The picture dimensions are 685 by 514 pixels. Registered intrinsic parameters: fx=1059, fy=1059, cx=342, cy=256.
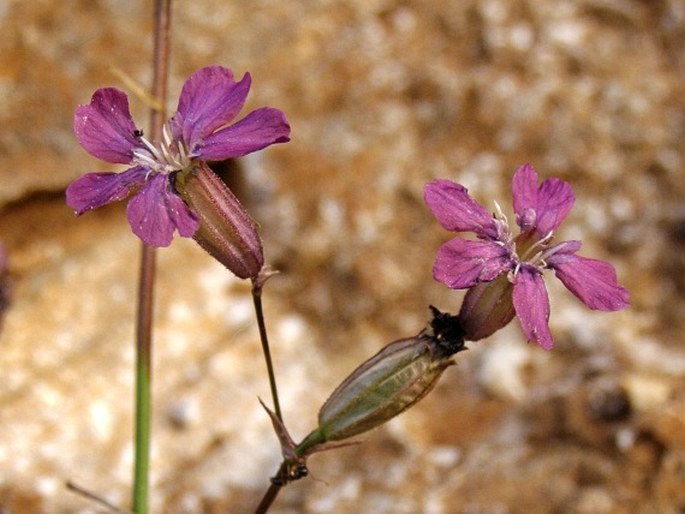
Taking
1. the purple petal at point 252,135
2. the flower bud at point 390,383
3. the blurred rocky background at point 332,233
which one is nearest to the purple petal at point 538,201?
the flower bud at point 390,383

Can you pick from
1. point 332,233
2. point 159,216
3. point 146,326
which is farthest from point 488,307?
point 332,233

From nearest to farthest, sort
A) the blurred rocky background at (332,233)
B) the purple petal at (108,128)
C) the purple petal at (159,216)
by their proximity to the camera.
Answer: the purple petal at (159,216), the purple petal at (108,128), the blurred rocky background at (332,233)

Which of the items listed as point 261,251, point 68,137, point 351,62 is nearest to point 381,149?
point 351,62

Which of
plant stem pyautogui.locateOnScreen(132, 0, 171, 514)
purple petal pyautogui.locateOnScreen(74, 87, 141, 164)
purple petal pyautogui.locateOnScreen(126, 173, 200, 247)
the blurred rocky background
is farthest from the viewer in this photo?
the blurred rocky background

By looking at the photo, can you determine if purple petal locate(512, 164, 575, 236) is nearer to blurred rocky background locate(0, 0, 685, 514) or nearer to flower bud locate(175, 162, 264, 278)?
flower bud locate(175, 162, 264, 278)

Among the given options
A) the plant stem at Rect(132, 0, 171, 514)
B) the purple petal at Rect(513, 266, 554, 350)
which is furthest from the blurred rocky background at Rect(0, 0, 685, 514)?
the purple petal at Rect(513, 266, 554, 350)

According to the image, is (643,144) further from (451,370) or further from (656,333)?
(451,370)

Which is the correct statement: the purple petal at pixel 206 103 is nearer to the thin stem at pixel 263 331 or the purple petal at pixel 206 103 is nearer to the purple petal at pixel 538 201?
the thin stem at pixel 263 331
